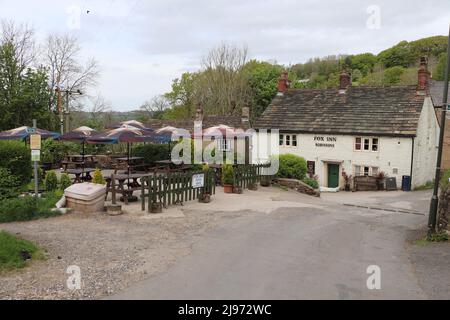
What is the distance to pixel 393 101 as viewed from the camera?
30.2m

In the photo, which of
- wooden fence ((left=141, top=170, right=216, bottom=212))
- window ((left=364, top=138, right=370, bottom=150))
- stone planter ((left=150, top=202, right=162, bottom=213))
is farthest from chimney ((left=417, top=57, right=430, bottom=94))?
stone planter ((left=150, top=202, right=162, bottom=213))

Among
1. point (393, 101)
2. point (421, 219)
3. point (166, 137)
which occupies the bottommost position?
point (421, 219)

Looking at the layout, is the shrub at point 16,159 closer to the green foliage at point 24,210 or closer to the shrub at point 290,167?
the green foliage at point 24,210

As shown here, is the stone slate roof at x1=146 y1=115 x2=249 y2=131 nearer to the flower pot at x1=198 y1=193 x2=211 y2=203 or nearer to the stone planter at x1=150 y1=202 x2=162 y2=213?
the flower pot at x1=198 y1=193 x2=211 y2=203

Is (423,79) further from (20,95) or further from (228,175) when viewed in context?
(20,95)

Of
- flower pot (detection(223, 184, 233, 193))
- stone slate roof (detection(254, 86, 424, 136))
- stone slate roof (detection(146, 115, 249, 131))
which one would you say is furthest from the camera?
stone slate roof (detection(146, 115, 249, 131))

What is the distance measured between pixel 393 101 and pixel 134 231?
944 inches

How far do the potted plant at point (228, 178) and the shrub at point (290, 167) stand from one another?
5274 millimetres

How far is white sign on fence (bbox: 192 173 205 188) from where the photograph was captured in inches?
632

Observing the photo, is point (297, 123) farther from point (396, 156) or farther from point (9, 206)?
point (9, 206)

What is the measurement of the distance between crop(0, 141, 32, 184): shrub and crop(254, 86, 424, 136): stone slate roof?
64.6 feet

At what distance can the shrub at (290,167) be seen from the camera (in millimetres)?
23875

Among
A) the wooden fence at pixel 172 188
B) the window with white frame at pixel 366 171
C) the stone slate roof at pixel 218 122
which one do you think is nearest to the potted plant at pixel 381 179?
the window with white frame at pixel 366 171
